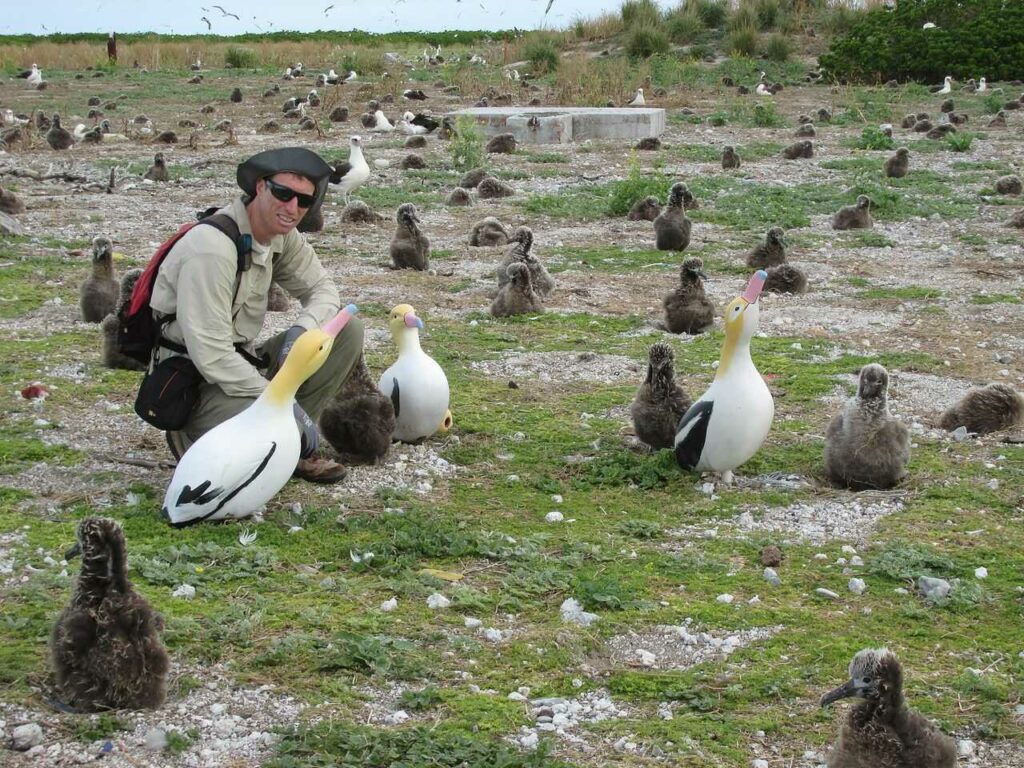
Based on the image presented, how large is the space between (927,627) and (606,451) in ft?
9.23

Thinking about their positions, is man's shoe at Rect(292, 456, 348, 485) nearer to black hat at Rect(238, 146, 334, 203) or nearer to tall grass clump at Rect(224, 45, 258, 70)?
black hat at Rect(238, 146, 334, 203)

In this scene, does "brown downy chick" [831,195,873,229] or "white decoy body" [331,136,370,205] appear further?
"white decoy body" [331,136,370,205]

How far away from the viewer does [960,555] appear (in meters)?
6.47

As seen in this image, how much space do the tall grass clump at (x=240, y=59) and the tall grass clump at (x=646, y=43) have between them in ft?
42.2

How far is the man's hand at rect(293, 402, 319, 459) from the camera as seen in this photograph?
279 inches

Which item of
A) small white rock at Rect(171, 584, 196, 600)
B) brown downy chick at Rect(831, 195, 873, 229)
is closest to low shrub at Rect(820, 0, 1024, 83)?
brown downy chick at Rect(831, 195, 873, 229)

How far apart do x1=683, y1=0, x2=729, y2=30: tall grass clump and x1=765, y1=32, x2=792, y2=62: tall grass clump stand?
131 inches

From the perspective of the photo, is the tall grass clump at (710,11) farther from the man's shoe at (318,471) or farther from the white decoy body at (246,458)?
the white decoy body at (246,458)

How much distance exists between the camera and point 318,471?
7.33m

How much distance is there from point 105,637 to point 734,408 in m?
3.84

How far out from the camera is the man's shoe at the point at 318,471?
24.1ft

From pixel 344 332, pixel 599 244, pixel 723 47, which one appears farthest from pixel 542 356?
pixel 723 47

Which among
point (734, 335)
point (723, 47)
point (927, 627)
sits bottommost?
point (927, 627)

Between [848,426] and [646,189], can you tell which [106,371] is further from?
[646,189]
